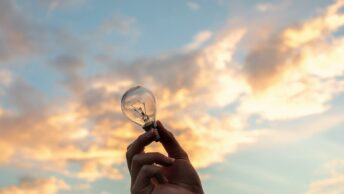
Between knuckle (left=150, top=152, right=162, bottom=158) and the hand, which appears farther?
knuckle (left=150, top=152, right=162, bottom=158)

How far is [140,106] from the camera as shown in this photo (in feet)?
17.7

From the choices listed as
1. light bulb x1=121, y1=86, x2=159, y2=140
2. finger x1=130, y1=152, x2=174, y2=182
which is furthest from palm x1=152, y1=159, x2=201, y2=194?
light bulb x1=121, y1=86, x2=159, y2=140

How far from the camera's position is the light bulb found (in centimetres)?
522

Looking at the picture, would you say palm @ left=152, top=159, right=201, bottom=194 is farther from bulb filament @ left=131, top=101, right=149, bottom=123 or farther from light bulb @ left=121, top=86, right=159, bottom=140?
bulb filament @ left=131, top=101, right=149, bottom=123

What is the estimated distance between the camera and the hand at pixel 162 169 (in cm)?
352

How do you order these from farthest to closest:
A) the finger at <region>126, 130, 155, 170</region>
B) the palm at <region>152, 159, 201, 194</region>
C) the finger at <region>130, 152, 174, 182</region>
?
the palm at <region>152, 159, 201, 194</region> → the finger at <region>126, 130, 155, 170</region> → the finger at <region>130, 152, 174, 182</region>

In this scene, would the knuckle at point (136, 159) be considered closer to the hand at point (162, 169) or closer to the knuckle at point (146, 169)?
the hand at point (162, 169)

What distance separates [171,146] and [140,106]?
53.3 inches

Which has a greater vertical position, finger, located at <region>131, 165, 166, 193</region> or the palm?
the palm

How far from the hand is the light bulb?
3.13ft

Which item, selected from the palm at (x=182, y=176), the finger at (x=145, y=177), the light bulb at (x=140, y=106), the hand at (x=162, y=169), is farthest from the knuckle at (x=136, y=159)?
the light bulb at (x=140, y=106)

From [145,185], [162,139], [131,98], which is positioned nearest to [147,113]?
[131,98]

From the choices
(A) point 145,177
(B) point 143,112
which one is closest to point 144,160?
(A) point 145,177

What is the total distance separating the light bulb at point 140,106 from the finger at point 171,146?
35.6 inches
